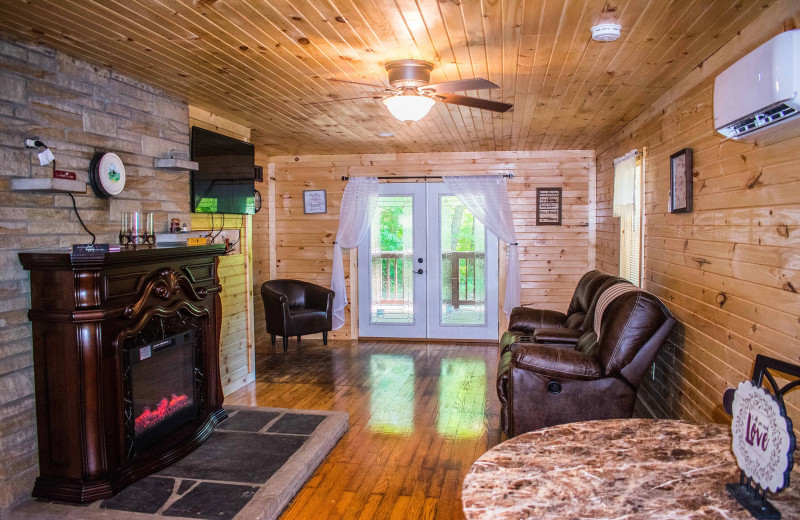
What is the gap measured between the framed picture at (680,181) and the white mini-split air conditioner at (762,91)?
700mm

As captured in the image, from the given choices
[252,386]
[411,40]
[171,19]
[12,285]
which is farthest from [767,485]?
[252,386]

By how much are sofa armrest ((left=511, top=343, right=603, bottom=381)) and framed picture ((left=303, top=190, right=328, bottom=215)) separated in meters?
4.35

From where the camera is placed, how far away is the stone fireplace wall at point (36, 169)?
277 centimetres

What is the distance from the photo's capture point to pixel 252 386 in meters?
5.13

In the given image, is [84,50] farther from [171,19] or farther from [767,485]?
[767,485]

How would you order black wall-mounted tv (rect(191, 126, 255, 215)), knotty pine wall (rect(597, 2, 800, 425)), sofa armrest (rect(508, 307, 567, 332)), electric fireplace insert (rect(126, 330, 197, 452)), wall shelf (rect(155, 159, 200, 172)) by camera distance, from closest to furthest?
knotty pine wall (rect(597, 2, 800, 425)) < electric fireplace insert (rect(126, 330, 197, 452)) < wall shelf (rect(155, 159, 200, 172)) < black wall-mounted tv (rect(191, 126, 255, 215)) < sofa armrest (rect(508, 307, 567, 332))

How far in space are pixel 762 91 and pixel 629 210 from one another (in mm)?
2884

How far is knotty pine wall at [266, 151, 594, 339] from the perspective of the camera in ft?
22.5

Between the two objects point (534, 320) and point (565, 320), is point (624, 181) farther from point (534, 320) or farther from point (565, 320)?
point (534, 320)

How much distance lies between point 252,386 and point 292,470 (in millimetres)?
2113

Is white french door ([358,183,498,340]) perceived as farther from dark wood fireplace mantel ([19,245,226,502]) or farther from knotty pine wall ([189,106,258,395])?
dark wood fireplace mantel ([19,245,226,502])

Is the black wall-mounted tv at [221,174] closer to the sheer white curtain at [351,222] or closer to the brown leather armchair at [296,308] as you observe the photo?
the brown leather armchair at [296,308]

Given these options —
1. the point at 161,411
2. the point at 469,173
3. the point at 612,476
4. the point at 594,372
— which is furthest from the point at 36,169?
the point at 469,173

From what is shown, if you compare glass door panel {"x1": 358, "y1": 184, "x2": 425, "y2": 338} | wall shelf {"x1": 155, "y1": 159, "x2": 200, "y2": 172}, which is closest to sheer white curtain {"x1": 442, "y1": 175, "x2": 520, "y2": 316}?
glass door panel {"x1": 358, "y1": 184, "x2": 425, "y2": 338}
